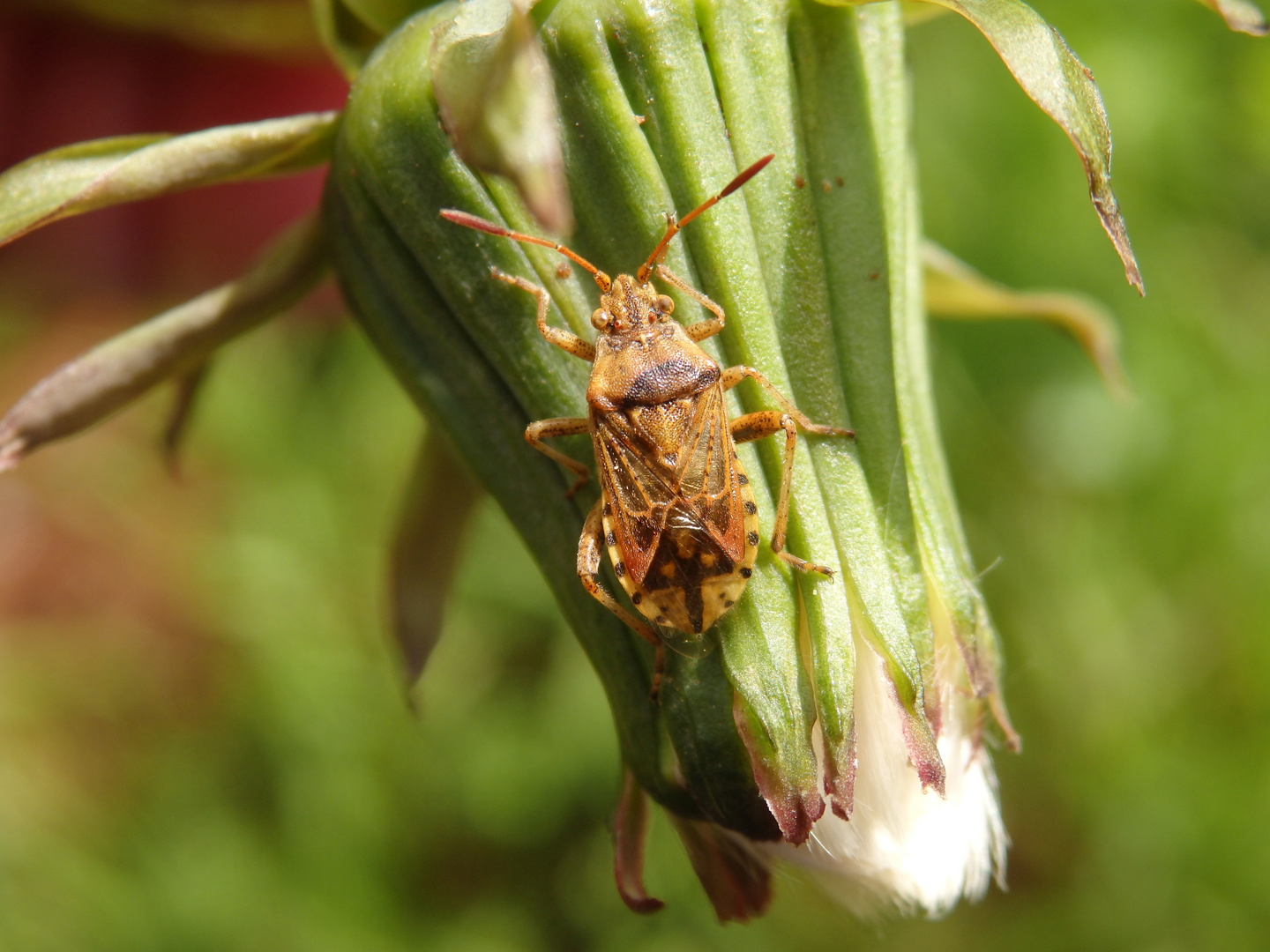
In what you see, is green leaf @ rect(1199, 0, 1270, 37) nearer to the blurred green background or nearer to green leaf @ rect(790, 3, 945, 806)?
green leaf @ rect(790, 3, 945, 806)

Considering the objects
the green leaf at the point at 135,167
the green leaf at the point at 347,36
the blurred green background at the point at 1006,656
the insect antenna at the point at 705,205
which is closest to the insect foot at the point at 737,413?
the insect antenna at the point at 705,205

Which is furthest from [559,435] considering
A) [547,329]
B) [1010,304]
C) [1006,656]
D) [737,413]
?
[1006,656]

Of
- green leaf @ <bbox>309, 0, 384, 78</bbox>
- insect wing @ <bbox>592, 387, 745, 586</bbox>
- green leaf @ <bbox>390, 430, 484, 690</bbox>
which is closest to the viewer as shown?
insect wing @ <bbox>592, 387, 745, 586</bbox>

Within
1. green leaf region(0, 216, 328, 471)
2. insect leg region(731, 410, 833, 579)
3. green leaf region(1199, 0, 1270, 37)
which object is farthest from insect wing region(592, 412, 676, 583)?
green leaf region(1199, 0, 1270, 37)

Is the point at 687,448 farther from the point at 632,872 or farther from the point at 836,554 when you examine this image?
the point at 632,872

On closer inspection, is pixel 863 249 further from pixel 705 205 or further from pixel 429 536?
pixel 429 536

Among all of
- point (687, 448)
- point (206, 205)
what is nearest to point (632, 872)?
point (687, 448)
